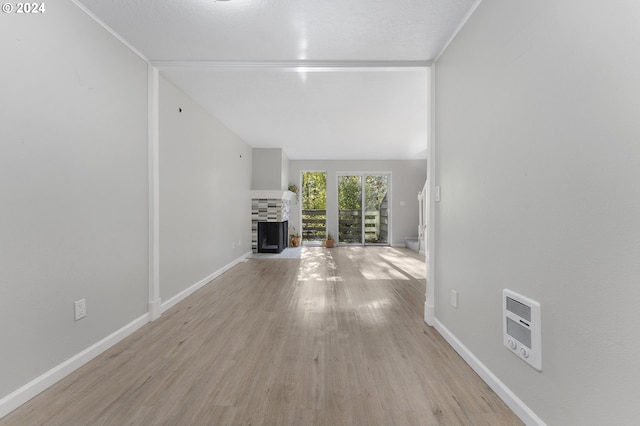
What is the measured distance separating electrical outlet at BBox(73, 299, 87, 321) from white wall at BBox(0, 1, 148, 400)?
3cm

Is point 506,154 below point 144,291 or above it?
above

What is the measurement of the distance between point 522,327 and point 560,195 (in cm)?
65

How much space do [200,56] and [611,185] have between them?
2862mm

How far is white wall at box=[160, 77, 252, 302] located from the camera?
2775mm

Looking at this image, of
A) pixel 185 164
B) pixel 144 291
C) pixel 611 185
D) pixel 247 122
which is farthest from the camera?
pixel 247 122

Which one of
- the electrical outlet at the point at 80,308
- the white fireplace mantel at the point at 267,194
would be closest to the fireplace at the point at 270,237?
the white fireplace mantel at the point at 267,194

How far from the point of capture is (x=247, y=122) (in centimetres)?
434

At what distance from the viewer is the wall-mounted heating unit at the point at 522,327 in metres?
1.24

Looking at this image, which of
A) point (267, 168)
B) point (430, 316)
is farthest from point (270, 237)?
point (430, 316)

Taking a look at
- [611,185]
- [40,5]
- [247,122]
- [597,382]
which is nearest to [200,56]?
[40,5]

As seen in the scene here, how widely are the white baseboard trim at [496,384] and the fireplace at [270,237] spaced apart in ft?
14.7

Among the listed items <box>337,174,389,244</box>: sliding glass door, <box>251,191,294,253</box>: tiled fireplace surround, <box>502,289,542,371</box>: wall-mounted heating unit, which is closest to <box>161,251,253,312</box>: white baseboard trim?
<box>251,191,294,253</box>: tiled fireplace surround

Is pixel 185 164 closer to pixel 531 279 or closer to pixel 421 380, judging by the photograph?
pixel 421 380

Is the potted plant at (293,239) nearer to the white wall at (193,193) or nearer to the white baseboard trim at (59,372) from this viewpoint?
the white wall at (193,193)
